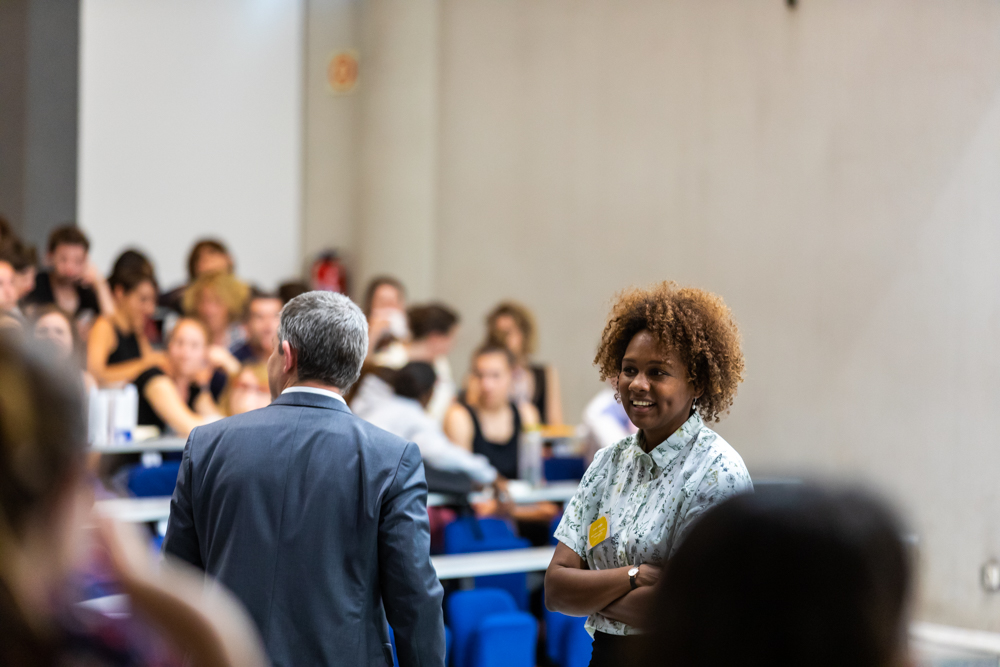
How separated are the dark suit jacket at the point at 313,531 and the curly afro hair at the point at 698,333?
59 cm

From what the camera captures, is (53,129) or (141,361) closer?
(141,361)

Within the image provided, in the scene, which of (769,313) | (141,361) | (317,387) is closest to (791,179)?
(769,313)

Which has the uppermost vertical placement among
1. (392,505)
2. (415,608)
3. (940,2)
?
(940,2)

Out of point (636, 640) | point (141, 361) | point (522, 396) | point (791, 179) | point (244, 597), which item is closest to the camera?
point (636, 640)

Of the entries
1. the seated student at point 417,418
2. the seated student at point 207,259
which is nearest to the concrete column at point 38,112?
the seated student at point 207,259

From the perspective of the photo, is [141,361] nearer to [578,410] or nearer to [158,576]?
[578,410]

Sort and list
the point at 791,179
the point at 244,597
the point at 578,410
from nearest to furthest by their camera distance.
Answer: the point at 244,597 < the point at 791,179 < the point at 578,410

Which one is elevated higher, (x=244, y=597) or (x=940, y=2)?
(x=940, y=2)

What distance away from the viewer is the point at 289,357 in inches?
85.9

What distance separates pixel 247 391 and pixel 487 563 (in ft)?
4.63

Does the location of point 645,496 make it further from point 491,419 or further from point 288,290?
point 288,290

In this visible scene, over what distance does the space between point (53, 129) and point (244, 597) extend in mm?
7170

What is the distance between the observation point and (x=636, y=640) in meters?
0.83

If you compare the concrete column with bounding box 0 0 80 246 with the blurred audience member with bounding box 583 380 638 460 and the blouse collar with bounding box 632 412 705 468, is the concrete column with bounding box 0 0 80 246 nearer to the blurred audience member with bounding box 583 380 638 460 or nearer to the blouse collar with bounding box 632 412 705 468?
the blurred audience member with bounding box 583 380 638 460
